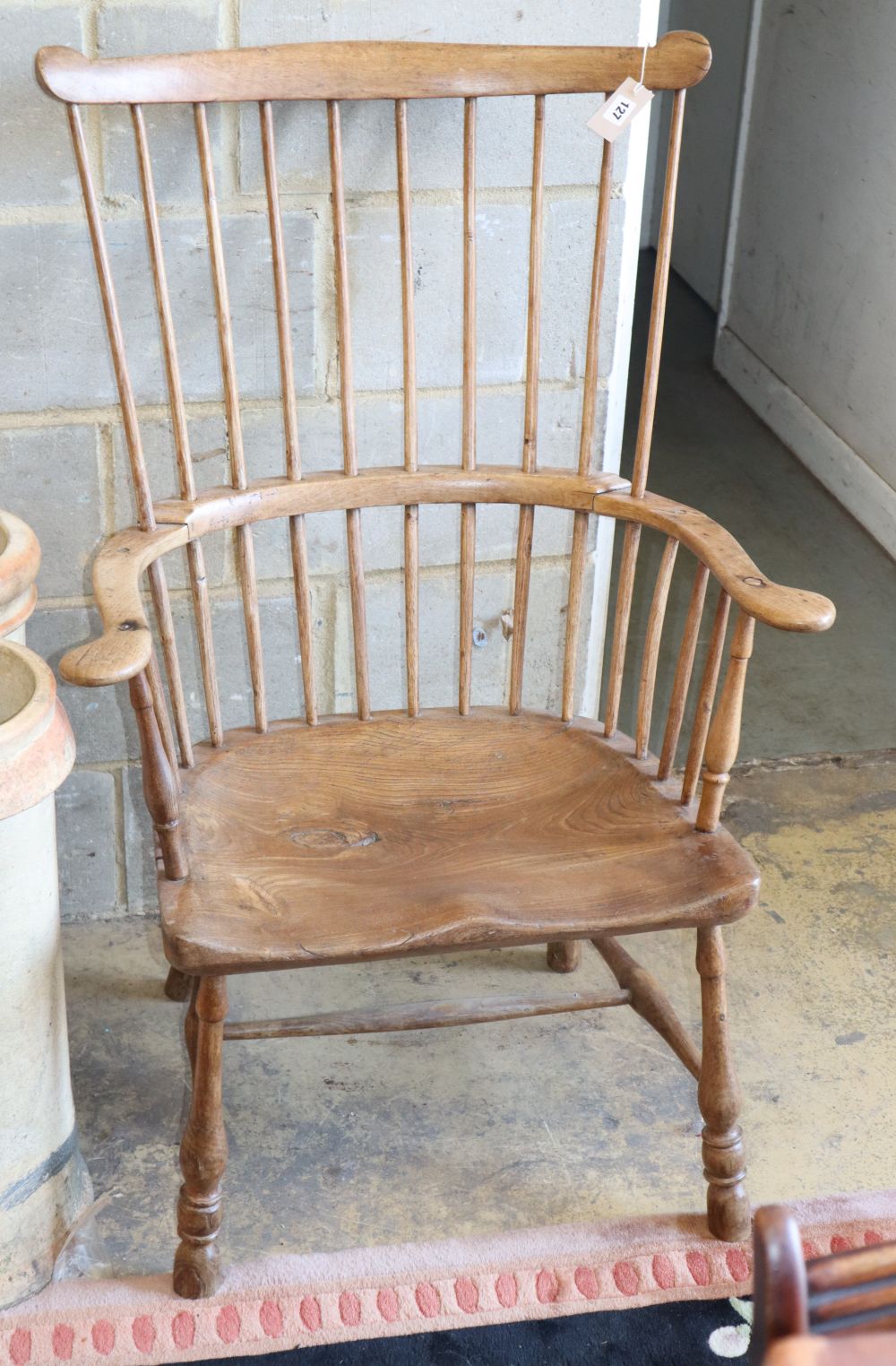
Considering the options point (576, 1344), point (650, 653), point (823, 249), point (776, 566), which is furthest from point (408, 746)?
point (823, 249)

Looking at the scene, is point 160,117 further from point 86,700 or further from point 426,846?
point 426,846

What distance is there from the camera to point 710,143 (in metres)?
4.20

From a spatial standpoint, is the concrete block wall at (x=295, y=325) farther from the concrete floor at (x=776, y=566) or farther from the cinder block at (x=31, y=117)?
the concrete floor at (x=776, y=566)

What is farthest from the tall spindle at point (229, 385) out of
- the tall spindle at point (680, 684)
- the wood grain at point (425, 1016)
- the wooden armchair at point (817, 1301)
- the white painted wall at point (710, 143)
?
the white painted wall at point (710, 143)

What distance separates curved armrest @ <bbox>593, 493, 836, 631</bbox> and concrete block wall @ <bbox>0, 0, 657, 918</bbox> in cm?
31

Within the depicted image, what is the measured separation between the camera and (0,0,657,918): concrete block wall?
1533mm

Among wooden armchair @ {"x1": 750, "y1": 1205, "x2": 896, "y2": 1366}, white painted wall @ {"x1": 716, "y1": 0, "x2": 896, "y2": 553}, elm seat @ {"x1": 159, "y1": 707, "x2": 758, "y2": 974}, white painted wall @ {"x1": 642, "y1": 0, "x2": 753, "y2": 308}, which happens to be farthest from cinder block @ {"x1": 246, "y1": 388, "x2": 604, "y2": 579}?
white painted wall @ {"x1": 642, "y1": 0, "x2": 753, "y2": 308}

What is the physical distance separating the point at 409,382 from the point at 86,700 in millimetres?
618

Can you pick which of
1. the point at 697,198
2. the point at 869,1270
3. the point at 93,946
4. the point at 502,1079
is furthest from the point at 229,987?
the point at 697,198

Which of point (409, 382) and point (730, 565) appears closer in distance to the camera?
point (730, 565)

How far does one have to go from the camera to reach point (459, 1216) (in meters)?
1.55

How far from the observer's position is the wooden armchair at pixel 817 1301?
64cm

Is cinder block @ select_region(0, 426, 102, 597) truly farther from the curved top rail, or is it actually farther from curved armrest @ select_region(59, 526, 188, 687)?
the curved top rail

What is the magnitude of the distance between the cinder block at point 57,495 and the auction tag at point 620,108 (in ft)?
2.23
